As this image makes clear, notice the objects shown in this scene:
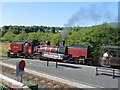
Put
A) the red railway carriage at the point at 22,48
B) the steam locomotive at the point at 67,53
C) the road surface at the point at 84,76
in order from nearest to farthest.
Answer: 1. the road surface at the point at 84,76
2. the steam locomotive at the point at 67,53
3. the red railway carriage at the point at 22,48

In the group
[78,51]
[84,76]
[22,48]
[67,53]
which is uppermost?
[22,48]

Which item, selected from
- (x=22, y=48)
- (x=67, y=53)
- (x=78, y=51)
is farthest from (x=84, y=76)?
(x=22, y=48)

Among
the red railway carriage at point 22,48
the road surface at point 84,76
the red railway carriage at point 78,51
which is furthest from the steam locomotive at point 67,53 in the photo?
the road surface at point 84,76

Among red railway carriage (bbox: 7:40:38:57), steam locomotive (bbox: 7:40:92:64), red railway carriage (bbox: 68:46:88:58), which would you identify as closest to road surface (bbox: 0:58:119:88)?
steam locomotive (bbox: 7:40:92:64)

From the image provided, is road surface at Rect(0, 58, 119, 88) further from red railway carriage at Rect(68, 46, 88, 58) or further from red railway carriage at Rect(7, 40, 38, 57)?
red railway carriage at Rect(7, 40, 38, 57)

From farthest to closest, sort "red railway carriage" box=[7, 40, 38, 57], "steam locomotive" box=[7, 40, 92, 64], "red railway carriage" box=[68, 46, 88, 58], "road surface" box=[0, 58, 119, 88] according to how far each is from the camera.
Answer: "red railway carriage" box=[7, 40, 38, 57]
"red railway carriage" box=[68, 46, 88, 58]
"steam locomotive" box=[7, 40, 92, 64]
"road surface" box=[0, 58, 119, 88]

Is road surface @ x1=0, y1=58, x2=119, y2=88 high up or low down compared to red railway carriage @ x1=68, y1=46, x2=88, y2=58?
down

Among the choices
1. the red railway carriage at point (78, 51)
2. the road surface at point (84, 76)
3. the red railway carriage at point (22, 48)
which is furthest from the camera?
the red railway carriage at point (22, 48)

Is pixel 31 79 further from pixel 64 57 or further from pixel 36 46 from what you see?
pixel 36 46

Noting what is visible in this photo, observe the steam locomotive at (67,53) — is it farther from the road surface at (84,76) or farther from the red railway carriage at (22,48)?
the road surface at (84,76)

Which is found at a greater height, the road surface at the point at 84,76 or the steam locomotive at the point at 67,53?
the steam locomotive at the point at 67,53

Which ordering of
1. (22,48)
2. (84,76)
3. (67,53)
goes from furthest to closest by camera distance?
(22,48), (67,53), (84,76)

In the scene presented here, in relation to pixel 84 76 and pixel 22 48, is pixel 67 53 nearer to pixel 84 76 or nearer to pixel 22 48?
pixel 22 48

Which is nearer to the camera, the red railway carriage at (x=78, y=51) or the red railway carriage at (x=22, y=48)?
the red railway carriage at (x=78, y=51)
